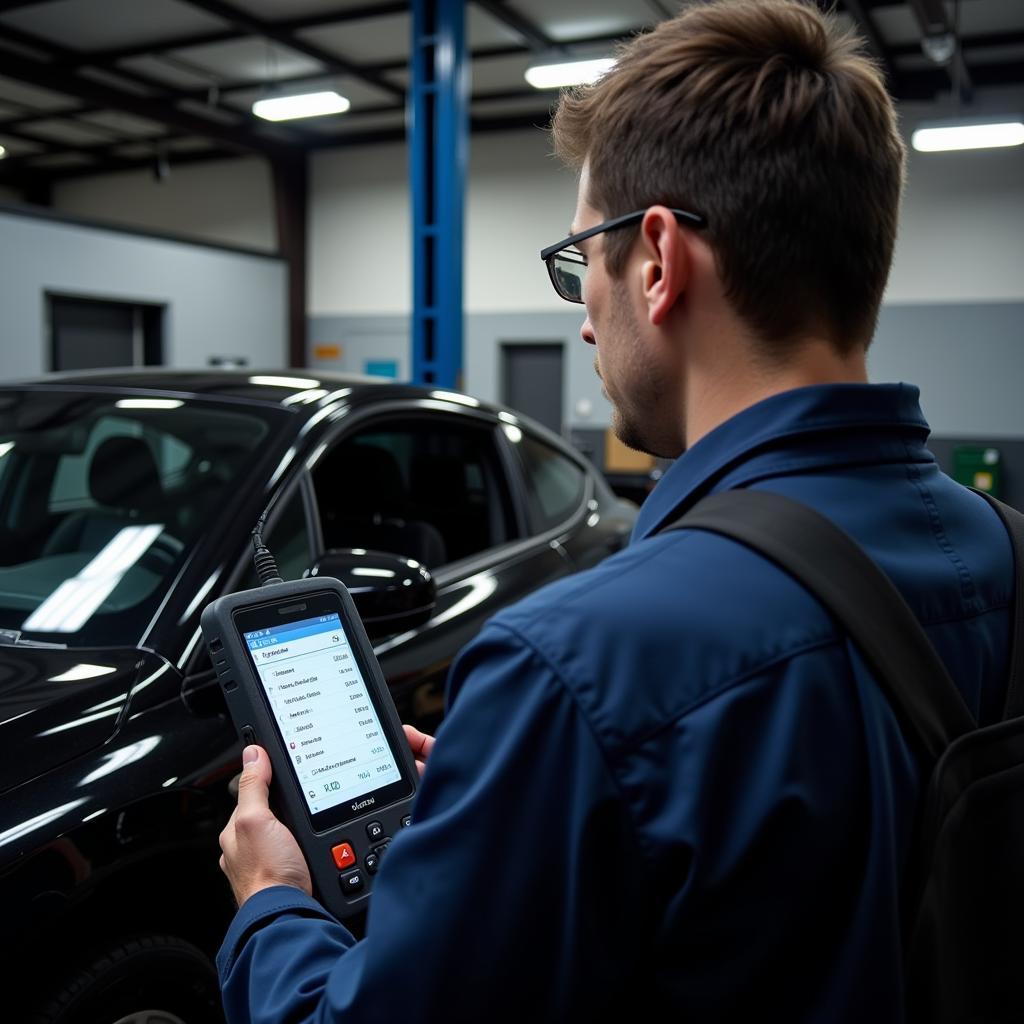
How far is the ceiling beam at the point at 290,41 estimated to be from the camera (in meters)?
8.90

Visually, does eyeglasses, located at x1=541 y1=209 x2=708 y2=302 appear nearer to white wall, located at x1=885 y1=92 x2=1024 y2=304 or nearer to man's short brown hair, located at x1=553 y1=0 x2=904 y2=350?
man's short brown hair, located at x1=553 y1=0 x2=904 y2=350

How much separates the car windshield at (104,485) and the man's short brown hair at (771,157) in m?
1.32

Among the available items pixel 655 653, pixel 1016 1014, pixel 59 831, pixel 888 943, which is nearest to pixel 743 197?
pixel 655 653

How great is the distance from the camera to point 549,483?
327cm

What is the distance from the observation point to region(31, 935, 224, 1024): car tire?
1.41m

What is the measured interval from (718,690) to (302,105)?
9.38m

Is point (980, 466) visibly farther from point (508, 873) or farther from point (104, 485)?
point (508, 873)

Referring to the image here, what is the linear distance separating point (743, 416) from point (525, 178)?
11.3 meters

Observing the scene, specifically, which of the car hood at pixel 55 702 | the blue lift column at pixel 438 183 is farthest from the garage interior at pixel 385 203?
the car hood at pixel 55 702

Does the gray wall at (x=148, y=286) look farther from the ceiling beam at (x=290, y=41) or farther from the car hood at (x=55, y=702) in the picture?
the car hood at (x=55, y=702)

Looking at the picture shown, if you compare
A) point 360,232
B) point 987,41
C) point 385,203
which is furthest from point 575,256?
point 360,232

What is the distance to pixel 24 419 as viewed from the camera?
7.77 feet

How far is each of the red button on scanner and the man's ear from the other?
2.18 feet

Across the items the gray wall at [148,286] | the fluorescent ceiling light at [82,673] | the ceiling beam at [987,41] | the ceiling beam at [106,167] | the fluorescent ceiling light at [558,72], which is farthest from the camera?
the ceiling beam at [106,167]
